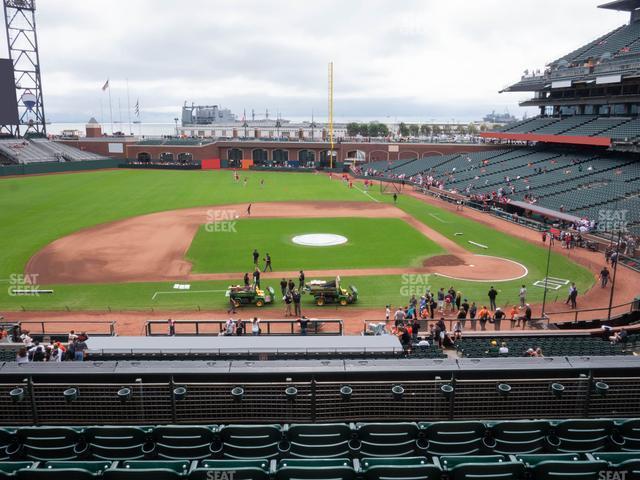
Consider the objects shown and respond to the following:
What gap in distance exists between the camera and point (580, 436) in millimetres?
6812

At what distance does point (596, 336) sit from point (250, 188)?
5185 centimetres

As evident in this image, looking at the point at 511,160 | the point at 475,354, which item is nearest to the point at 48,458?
the point at 475,354

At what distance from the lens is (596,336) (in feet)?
62.8

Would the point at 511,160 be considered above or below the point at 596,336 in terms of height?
above

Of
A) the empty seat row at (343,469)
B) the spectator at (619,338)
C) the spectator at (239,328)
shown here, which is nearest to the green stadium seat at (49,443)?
the empty seat row at (343,469)

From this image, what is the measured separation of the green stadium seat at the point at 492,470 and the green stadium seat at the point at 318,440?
1497 millimetres

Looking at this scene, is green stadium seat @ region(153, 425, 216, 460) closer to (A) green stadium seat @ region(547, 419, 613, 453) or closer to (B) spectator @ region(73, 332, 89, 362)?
(A) green stadium seat @ region(547, 419, 613, 453)

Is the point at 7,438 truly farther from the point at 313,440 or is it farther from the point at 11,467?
the point at 313,440

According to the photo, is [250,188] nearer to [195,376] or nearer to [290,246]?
[290,246]

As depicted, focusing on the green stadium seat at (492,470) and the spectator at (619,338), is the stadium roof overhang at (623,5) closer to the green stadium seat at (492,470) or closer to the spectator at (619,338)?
the spectator at (619,338)

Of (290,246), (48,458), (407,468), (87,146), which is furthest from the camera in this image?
(87,146)

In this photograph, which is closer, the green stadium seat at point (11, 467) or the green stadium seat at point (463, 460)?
the green stadium seat at point (11, 467)

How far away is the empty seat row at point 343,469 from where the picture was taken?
533 cm

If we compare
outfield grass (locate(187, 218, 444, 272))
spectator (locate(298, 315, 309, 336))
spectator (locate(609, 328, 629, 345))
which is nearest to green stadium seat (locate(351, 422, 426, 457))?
spectator (locate(298, 315, 309, 336))
